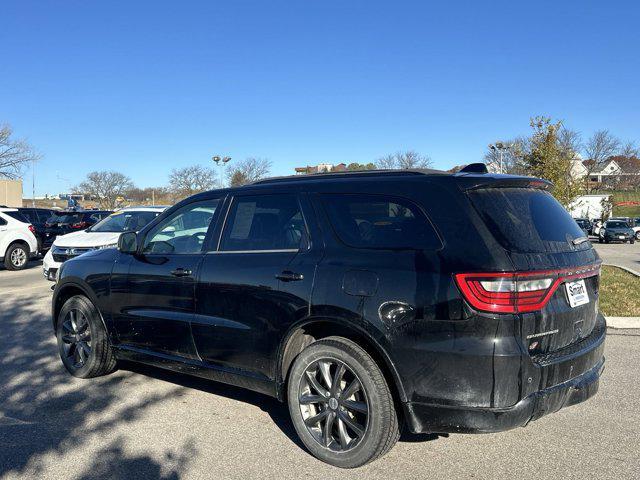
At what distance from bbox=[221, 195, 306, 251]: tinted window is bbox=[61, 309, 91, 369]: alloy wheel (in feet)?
6.62

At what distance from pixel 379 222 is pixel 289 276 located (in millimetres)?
717

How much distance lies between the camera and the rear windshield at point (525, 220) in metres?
3.25

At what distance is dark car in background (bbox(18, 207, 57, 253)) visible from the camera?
715 inches

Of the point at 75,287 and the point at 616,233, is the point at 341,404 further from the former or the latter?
the point at 616,233

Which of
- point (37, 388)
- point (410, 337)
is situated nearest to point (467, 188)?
point (410, 337)

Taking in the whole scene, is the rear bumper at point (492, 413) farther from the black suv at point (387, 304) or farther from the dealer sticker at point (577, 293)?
the dealer sticker at point (577, 293)

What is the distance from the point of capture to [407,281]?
10.7 feet

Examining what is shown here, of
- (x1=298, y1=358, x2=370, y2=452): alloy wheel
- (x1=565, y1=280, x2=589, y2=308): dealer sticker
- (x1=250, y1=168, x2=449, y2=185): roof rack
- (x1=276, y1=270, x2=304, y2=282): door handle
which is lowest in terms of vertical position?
(x1=298, y1=358, x2=370, y2=452): alloy wheel

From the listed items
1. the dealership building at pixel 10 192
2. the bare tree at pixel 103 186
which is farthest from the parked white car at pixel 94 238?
the bare tree at pixel 103 186

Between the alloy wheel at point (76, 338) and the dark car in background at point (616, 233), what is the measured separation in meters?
37.5

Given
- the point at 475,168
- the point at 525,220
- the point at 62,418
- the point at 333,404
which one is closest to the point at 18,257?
the point at 62,418

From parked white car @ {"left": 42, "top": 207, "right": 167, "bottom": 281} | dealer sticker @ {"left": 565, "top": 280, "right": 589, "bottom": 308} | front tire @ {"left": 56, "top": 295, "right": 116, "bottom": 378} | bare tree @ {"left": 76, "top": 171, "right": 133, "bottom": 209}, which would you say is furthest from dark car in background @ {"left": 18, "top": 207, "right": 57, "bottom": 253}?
bare tree @ {"left": 76, "top": 171, "right": 133, "bottom": 209}

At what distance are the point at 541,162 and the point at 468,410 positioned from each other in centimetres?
1329

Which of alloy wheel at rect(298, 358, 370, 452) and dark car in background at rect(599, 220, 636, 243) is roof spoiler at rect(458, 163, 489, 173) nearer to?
alloy wheel at rect(298, 358, 370, 452)
